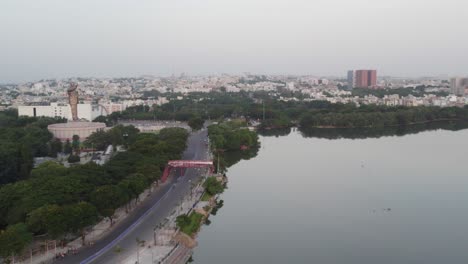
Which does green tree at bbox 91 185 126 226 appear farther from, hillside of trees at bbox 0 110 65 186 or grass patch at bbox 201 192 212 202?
hillside of trees at bbox 0 110 65 186

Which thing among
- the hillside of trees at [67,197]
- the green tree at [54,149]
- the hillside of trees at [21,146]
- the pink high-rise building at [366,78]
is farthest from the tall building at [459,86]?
the hillside of trees at [67,197]

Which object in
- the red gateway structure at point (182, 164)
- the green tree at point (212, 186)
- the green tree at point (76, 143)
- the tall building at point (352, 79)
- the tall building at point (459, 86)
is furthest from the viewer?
the tall building at point (352, 79)

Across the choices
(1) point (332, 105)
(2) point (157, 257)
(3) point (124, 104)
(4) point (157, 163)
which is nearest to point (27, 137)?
(4) point (157, 163)

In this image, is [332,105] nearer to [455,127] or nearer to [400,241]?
[455,127]

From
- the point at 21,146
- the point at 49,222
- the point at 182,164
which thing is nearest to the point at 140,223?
the point at 49,222

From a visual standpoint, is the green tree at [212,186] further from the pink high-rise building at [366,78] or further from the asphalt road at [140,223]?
the pink high-rise building at [366,78]

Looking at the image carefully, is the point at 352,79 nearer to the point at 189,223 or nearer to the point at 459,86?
the point at 459,86
